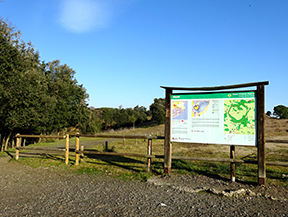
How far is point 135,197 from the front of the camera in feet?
18.3

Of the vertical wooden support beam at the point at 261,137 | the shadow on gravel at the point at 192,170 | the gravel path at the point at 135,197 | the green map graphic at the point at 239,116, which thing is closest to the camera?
the gravel path at the point at 135,197

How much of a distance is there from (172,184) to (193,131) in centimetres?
191

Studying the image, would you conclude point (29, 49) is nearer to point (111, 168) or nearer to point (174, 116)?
point (111, 168)

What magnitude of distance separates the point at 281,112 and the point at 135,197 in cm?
7978

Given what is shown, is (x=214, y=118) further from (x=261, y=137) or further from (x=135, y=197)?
(x=135, y=197)

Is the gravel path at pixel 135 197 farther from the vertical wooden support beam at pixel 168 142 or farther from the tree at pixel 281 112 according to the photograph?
the tree at pixel 281 112

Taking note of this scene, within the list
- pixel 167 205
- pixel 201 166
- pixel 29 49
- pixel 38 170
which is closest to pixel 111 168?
pixel 38 170

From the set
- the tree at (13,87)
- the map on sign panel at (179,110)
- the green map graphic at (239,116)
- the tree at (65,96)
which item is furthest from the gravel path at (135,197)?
the tree at (65,96)

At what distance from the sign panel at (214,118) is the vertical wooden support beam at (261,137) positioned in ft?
0.44

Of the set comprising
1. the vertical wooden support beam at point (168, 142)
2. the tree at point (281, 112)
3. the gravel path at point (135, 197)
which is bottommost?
the gravel path at point (135, 197)

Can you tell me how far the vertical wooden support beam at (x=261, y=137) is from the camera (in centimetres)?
628

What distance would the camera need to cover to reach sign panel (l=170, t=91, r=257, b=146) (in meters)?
6.70

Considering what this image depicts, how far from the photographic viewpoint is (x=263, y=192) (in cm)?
575

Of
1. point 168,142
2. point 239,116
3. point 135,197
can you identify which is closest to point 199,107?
point 239,116
